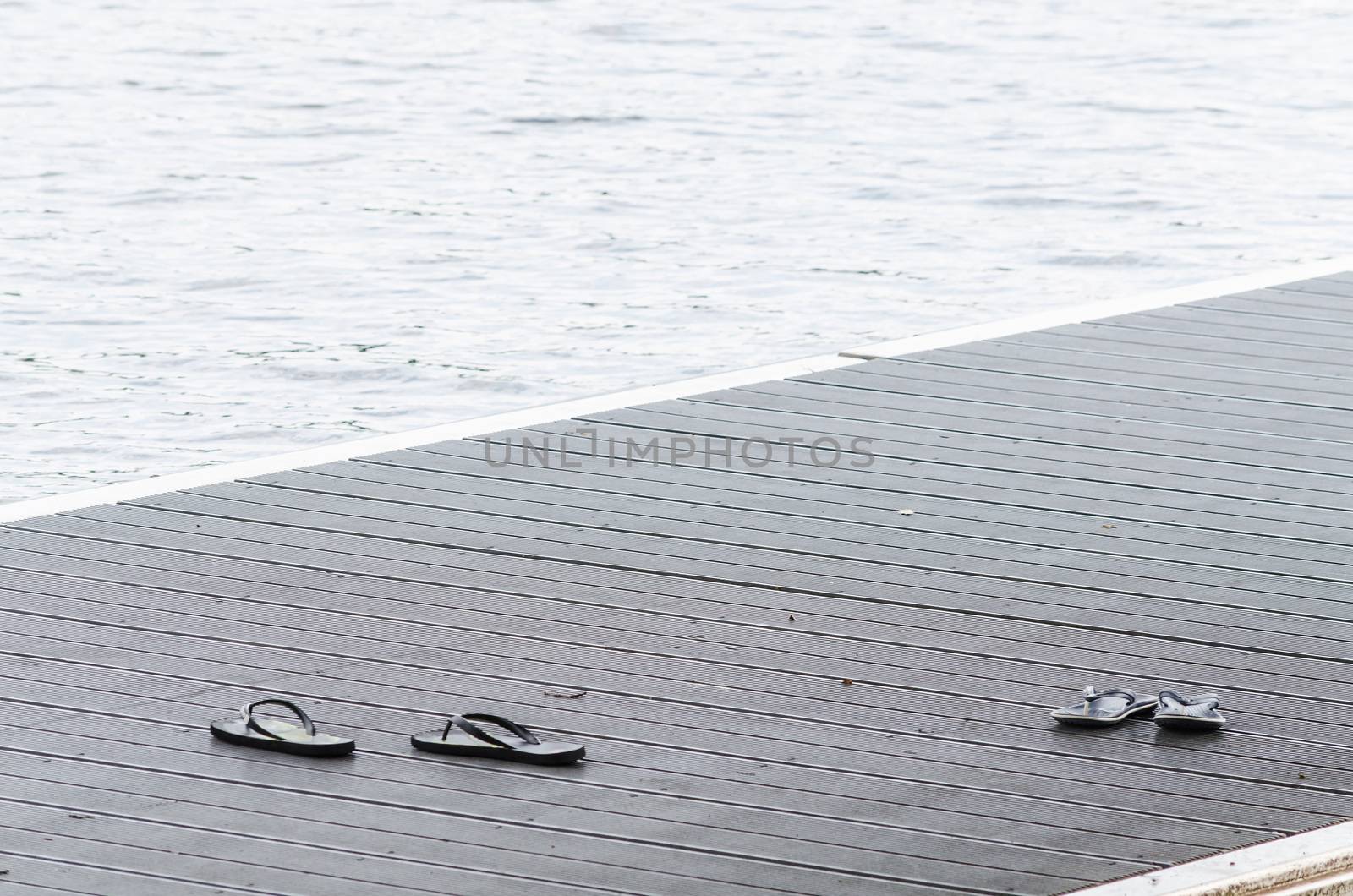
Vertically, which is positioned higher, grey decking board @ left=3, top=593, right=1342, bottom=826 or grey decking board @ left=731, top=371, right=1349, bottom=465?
grey decking board @ left=731, top=371, right=1349, bottom=465

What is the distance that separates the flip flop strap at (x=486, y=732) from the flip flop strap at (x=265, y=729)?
8.5 inches

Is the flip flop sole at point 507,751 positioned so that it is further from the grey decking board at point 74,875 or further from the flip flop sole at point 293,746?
the grey decking board at point 74,875

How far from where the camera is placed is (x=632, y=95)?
14773 millimetres

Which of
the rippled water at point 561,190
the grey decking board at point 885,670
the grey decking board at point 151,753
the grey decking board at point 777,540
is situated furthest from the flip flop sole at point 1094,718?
the rippled water at point 561,190

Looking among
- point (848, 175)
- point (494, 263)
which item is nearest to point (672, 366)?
point (494, 263)

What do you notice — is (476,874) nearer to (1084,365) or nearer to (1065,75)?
(1084,365)

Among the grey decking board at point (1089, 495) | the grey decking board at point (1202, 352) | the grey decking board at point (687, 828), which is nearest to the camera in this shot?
the grey decking board at point (687, 828)

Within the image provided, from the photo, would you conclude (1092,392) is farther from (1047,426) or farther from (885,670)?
(885,670)

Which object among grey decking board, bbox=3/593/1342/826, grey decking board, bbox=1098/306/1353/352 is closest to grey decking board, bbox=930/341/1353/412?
grey decking board, bbox=1098/306/1353/352

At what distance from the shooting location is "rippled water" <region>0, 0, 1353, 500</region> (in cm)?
902

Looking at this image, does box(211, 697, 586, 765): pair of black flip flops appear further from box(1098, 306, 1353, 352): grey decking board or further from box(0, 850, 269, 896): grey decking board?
box(1098, 306, 1353, 352): grey decking board

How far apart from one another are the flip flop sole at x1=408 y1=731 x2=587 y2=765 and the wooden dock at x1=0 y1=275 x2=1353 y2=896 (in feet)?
0.09

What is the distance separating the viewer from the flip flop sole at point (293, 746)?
11.9 feet

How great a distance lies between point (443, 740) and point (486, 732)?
0.08 metres
